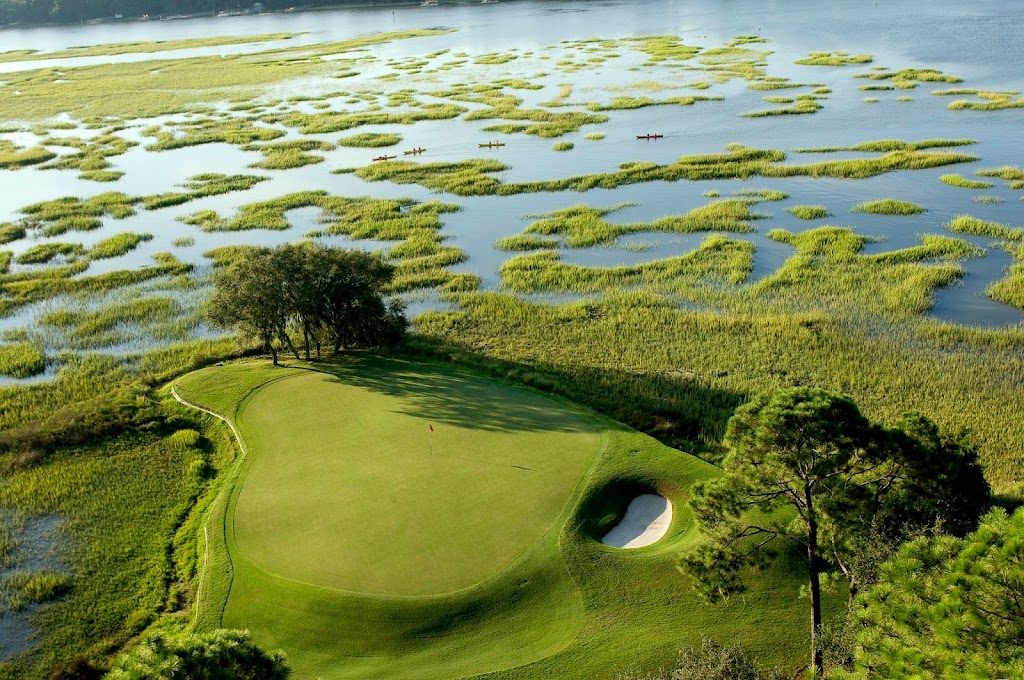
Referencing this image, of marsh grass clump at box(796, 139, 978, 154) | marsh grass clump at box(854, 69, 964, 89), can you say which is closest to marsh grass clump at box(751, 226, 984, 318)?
marsh grass clump at box(796, 139, 978, 154)

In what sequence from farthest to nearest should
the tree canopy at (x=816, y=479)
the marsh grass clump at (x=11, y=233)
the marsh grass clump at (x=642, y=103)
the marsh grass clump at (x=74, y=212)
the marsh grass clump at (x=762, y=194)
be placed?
the marsh grass clump at (x=642, y=103) < the marsh grass clump at (x=74, y=212) < the marsh grass clump at (x=762, y=194) < the marsh grass clump at (x=11, y=233) < the tree canopy at (x=816, y=479)

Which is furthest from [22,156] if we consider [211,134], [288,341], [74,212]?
[288,341]

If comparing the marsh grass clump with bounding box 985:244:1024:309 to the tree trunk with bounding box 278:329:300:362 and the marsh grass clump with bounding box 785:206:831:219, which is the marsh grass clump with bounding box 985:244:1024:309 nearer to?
the marsh grass clump with bounding box 785:206:831:219

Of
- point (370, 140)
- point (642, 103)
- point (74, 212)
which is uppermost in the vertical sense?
point (642, 103)

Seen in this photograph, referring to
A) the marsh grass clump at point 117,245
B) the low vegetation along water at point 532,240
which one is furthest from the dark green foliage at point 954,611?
the marsh grass clump at point 117,245

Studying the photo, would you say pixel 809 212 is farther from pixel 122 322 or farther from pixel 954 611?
pixel 954 611

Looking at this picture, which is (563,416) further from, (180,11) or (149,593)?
(180,11)

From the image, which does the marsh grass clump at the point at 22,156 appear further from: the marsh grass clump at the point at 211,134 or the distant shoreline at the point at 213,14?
the distant shoreline at the point at 213,14
